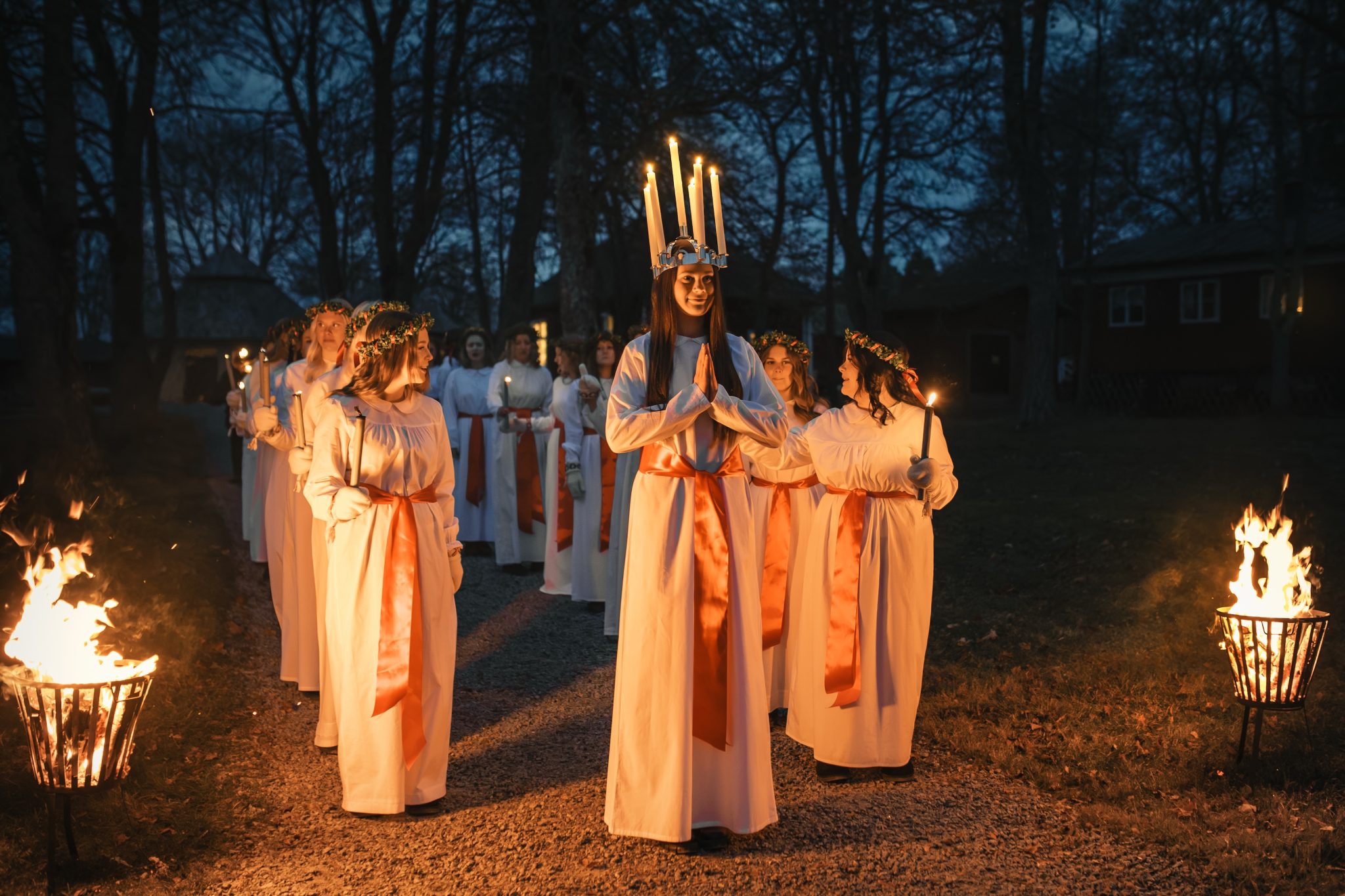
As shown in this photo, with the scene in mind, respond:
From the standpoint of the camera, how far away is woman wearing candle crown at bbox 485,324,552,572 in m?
11.2

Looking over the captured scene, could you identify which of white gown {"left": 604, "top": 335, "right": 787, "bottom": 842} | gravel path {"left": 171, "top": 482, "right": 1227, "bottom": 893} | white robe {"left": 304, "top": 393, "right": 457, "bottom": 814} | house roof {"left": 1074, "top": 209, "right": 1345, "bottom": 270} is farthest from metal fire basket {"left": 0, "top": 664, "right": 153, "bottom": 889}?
house roof {"left": 1074, "top": 209, "right": 1345, "bottom": 270}

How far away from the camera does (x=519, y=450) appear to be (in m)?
11.7

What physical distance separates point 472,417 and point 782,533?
242 inches

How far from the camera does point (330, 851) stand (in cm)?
463

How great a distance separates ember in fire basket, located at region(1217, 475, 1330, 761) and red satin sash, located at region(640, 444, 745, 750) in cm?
243

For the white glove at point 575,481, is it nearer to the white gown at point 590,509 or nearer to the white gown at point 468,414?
the white gown at point 590,509

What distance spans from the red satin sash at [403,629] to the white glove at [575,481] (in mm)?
4404

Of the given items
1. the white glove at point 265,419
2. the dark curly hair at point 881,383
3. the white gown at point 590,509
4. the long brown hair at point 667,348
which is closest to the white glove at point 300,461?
the white glove at point 265,419

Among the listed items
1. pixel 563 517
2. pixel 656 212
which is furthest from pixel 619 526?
pixel 656 212

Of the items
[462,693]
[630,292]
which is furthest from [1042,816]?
[630,292]

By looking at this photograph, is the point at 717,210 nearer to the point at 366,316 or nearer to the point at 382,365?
the point at 382,365

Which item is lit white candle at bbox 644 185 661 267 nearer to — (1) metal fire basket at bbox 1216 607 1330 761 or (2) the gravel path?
(2) the gravel path

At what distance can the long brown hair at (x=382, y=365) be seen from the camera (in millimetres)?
5023

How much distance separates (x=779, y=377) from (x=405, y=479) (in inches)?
99.2
